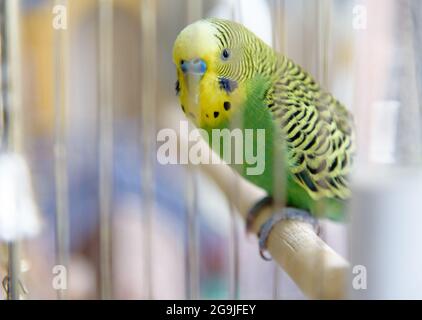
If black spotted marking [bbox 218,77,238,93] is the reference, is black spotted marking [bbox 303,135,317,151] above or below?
below

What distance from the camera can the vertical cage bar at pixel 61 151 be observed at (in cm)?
72

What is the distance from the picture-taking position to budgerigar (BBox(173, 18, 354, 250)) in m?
0.71

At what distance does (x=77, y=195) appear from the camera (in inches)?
28.5

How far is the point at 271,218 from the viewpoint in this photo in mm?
743

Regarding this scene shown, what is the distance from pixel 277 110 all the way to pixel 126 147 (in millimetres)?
227

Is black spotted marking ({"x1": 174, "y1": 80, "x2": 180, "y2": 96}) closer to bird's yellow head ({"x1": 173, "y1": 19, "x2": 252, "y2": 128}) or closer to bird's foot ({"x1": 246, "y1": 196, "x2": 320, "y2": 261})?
bird's yellow head ({"x1": 173, "y1": 19, "x2": 252, "y2": 128})

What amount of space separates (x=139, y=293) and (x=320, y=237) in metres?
0.27

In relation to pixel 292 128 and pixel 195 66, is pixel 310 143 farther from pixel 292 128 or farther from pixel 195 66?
pixel 195 66

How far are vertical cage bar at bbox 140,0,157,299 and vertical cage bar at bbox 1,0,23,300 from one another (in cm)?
17

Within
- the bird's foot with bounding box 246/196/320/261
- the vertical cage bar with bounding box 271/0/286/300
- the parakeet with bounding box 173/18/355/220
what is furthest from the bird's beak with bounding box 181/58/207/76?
the bird's foot with bounding box 246/196/320/261

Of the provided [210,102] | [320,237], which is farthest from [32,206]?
[320,237]

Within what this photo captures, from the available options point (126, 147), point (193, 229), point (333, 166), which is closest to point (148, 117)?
point (126, 147)

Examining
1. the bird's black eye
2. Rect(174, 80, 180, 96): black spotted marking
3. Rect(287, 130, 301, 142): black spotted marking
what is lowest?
Rect(287, 130, 301, 142): black spotted marking

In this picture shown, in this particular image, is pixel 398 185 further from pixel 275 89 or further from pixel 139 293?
pixel 139 293
